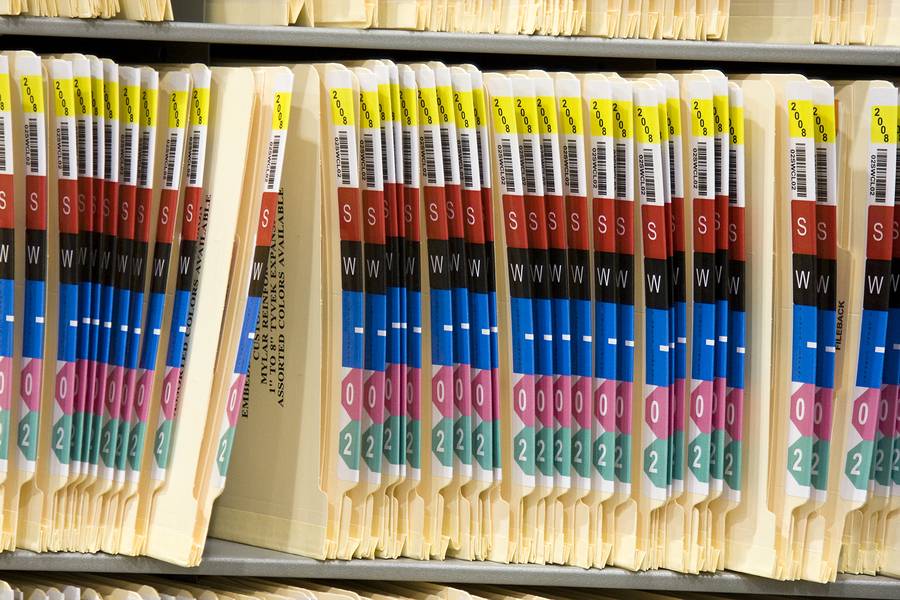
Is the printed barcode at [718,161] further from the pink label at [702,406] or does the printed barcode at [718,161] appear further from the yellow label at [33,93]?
the yellow label at [33,93]

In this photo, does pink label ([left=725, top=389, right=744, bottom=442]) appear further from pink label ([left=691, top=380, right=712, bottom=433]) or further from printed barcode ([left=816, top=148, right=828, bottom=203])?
printed barcode ([left=816, top=148, right=828, bottom=203])

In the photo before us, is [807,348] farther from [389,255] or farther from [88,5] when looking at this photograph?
[88,5]

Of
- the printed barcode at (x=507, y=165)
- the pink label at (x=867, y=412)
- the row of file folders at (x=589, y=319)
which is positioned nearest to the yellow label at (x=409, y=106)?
the row of file folders at (x=589, y=319)

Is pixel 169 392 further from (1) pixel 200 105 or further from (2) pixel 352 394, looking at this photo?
(1) pixel 200 105

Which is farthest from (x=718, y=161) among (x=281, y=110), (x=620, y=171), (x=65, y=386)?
(x=65, y=386)

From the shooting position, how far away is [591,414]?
1023 mm

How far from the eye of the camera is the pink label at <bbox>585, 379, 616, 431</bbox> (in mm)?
1013

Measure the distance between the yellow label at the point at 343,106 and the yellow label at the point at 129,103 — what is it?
0.25 meters

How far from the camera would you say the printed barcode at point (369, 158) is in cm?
97

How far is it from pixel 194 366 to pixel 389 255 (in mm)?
293

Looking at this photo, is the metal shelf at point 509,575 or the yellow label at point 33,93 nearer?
the yellow label at point 33,93

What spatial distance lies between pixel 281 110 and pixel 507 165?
11.7 inches

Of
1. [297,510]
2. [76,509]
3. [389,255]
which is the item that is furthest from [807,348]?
[76,509]

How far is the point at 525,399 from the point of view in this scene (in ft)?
3.34
